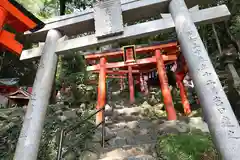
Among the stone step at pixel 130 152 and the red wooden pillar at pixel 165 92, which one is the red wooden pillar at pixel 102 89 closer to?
the red wooden pillar at pixel 165 92

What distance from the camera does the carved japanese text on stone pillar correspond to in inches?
121

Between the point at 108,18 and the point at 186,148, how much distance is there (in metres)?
2.65

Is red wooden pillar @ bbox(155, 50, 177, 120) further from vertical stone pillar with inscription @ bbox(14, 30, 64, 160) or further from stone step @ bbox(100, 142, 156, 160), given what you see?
vertical stone pillar with inscription @ bbox(14, 30, 64, 160)

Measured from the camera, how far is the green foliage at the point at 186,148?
3.52m

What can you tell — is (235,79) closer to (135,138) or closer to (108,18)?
(135,138)

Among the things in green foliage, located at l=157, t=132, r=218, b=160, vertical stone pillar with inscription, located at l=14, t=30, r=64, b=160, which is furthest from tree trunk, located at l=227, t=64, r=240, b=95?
vertical stone pillar with inscription, located at l=14, t=30, r=64, b=160

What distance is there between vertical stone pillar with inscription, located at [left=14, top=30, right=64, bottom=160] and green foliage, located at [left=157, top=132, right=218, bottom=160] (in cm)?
217

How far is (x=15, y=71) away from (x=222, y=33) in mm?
14476

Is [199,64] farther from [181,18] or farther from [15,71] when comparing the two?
[15,71]

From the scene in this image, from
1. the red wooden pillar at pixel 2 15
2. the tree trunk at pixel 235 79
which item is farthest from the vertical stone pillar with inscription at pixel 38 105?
the tree trunk at pixel 235 79

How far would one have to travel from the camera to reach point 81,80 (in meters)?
12.7

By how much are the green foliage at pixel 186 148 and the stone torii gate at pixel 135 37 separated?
159 centimetres

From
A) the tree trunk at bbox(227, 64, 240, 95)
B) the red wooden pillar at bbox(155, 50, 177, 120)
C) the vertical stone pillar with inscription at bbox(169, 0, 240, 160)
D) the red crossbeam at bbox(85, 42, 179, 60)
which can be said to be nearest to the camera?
the vertical stone pillar with inscription at bbox(169, 0, 240, 160)

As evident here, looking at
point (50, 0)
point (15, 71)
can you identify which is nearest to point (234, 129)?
point (15, 71)
